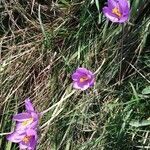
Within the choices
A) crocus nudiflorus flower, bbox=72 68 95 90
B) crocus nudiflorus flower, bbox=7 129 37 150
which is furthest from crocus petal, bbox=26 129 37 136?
crocus nudiflorus flower, bbox=72 68 95 90

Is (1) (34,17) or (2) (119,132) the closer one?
(2) (119,132)

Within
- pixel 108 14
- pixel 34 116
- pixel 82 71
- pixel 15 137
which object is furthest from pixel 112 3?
pixel 15 137

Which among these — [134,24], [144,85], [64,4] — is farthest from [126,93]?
[64,4]

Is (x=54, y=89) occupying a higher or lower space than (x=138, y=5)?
lower

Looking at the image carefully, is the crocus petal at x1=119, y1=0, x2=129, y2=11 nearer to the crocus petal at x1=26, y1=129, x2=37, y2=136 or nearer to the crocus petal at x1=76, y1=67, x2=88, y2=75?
the crocus petal at x1=76, y1=67, x2=88, y2=75

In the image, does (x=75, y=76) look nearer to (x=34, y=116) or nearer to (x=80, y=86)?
(x=80, y=86)

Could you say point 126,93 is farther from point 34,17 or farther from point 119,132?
point 34,17
